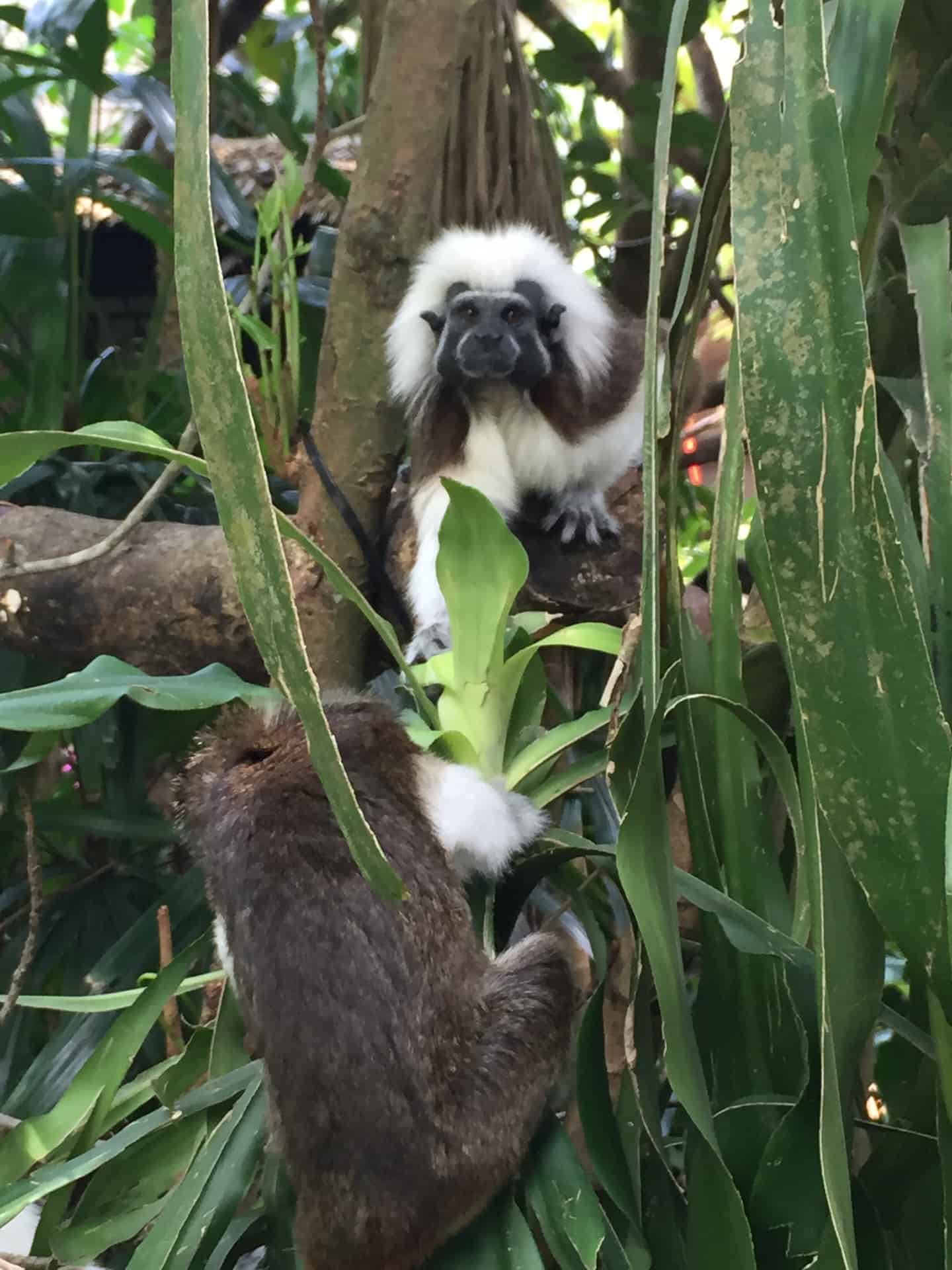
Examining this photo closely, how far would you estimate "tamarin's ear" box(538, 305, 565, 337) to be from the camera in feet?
5.55

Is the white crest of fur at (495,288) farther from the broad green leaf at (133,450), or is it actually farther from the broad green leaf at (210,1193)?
the broad green leaf at (210,1193)

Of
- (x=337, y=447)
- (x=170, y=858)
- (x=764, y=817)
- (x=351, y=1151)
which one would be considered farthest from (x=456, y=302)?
(x=351, y=1151)

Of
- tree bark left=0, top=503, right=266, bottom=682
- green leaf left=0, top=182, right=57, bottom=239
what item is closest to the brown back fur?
tree bark left=0, top=503, right=266, bottom=682

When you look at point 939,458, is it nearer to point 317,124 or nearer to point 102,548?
point 102,548

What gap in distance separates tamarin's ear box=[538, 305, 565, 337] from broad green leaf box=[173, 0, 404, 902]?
133cm

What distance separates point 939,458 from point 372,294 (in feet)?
2.83

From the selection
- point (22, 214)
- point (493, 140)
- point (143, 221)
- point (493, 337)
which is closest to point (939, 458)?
point (493, 337)

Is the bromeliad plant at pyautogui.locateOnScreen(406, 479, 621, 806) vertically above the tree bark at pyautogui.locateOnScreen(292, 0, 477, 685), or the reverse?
the tree bark at pyautogui.locateOnScreen(292, 0, 477, 685)

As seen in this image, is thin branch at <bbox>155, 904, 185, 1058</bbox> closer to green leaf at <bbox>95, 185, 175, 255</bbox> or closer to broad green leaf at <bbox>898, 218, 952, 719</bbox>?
broad green leaf at <bbox>898, 218, 952, 719</bbox>

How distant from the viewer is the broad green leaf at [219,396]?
0.39 metres

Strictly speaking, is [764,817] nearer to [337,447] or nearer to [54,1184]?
[54,1184]

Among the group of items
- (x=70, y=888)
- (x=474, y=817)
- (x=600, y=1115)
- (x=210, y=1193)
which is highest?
(x=474, y=817)

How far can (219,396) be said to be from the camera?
0.40m

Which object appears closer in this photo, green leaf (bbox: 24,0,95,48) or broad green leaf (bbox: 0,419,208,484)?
broad green leaf (bbox: 0,419,208,484)
